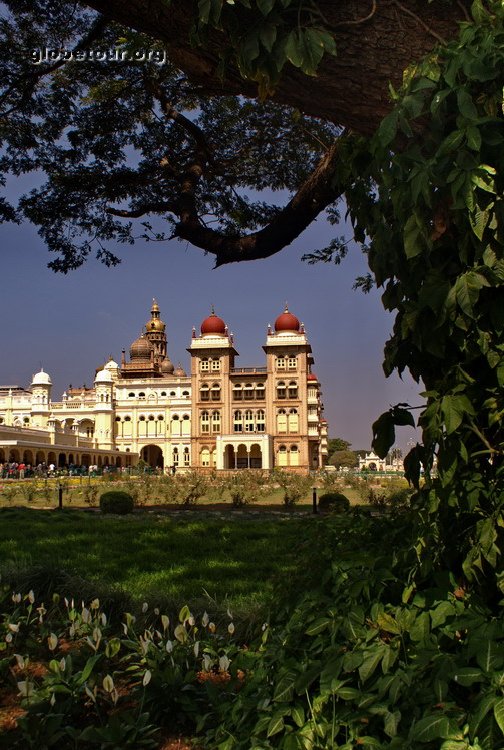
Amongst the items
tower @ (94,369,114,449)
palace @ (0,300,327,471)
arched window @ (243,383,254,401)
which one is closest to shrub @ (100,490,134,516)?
palace @ (0,300,327,471)

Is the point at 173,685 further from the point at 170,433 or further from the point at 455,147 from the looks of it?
the point at 170,433

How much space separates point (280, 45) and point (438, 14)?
0.55m

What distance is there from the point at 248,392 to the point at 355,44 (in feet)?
190

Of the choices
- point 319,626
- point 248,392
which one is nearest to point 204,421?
point 248,392

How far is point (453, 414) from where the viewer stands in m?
1.78

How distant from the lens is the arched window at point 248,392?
59844mm

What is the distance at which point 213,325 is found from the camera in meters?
61.0

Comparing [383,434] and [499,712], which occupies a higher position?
[383,434]

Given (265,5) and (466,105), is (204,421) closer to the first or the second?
(265,5)

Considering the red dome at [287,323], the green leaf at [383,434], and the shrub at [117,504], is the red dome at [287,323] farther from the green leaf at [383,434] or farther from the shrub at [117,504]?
the green leaf at [383,434]

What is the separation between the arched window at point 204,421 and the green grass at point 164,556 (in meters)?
48.0

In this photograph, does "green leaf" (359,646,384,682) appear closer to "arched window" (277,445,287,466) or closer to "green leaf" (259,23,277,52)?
"green leaf" (259,23,277,52)

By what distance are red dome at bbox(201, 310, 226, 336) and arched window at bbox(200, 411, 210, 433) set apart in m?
7.68

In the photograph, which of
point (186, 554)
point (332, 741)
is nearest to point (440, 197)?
point (332, 741)
